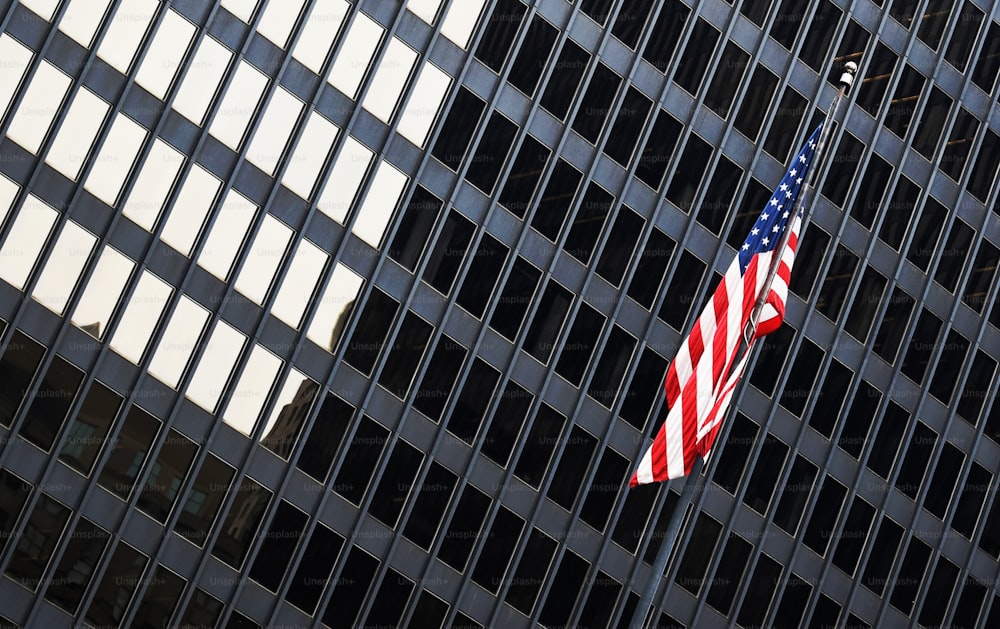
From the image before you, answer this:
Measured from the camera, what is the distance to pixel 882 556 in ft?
140

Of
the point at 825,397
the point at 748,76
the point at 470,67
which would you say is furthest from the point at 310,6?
the point at 825,397

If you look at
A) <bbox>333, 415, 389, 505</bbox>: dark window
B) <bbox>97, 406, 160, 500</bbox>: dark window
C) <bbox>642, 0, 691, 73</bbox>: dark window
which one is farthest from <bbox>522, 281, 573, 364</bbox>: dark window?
<bbox>97, 406, 160, 500</bbox>: dark window

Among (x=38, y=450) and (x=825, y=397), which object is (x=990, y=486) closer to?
(x=825, y=397)

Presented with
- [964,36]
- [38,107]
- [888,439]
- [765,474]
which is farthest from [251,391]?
[964,36]

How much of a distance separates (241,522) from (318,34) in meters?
13.2

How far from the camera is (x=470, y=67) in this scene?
3881cm

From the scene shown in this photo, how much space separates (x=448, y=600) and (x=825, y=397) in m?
13.4

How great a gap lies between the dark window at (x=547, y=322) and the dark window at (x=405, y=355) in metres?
3.05

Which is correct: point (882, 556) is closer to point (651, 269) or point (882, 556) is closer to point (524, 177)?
point (651, 269)

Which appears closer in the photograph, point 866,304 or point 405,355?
point 405,355

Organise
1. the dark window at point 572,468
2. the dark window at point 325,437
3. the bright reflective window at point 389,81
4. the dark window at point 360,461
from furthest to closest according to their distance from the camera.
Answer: the dark window at point 572,468 < the bright reflective window at point 389,81 < the dark window at point 360,461 < the dark window at point 325,437

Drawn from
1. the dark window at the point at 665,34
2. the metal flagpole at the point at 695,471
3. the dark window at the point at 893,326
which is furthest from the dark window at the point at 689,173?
the metal flagpole at the point at 695,471

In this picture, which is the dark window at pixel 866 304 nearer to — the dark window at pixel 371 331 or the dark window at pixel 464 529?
the dark window at pixel 464 529

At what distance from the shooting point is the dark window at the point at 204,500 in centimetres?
3525
